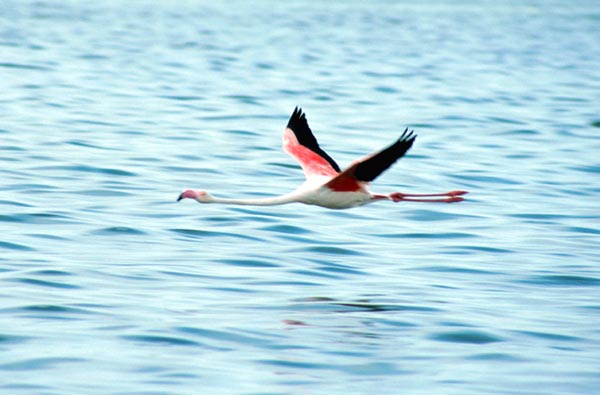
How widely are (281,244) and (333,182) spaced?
4.94 feet

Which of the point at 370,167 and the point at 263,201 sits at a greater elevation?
the point at 370,167

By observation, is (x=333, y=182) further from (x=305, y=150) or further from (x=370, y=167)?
(x=305, y=150)

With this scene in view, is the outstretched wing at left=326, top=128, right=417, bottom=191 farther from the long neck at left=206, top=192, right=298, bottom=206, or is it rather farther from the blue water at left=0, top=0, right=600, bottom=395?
the blue water at left=0, top=0, right=600, bottom=395

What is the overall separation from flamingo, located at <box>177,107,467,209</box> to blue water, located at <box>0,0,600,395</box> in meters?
0.63

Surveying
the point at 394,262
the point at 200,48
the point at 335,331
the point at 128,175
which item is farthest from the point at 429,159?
the point at 200,48

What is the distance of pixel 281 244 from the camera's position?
11.6m

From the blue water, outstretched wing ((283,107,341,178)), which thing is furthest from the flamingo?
the blue water

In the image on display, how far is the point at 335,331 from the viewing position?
8938 millimetres

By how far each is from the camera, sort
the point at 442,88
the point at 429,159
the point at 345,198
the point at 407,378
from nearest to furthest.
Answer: the point at 407,378 → the point at 345,198 → the point at 429,159 → the point at 442,88

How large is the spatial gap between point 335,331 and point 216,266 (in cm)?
200

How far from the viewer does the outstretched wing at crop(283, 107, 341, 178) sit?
11266mm

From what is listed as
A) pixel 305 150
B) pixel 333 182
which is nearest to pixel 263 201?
pixel 333 182

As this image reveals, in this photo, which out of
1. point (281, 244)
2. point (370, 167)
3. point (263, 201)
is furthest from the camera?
point (281, 244)

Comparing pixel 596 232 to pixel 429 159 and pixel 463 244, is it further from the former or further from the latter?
pixel 429 159
